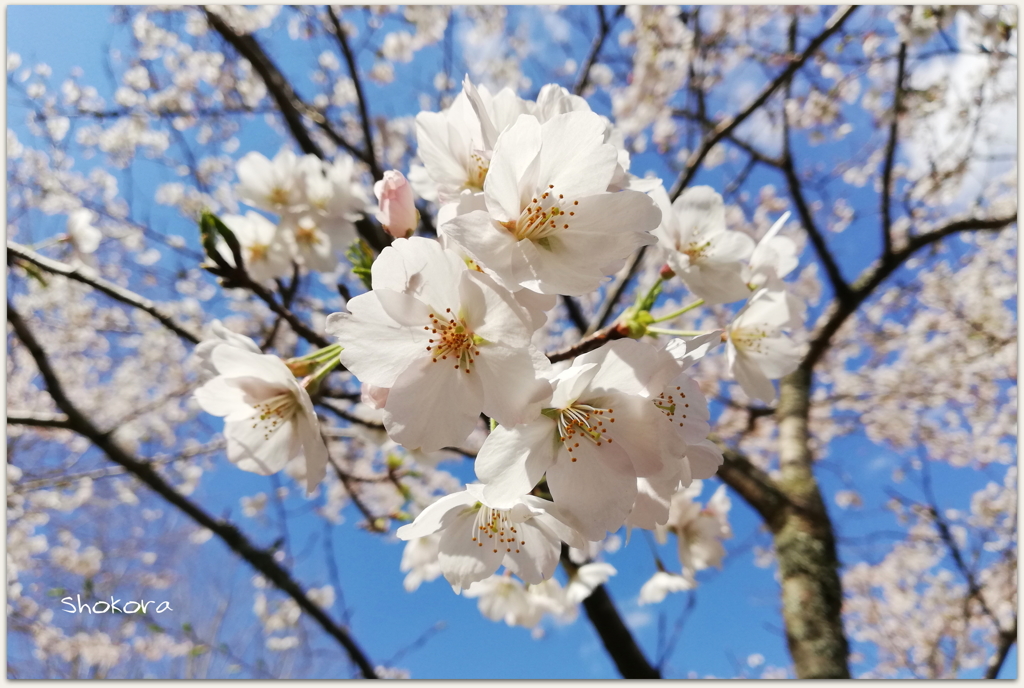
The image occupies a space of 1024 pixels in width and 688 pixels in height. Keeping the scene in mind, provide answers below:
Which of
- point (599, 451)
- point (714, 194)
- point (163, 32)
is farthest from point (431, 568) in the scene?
point (163, 32)

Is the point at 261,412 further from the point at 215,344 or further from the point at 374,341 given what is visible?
the point at 374,341

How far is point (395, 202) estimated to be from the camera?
974 millimetres

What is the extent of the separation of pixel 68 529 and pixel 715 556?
29.2 ft

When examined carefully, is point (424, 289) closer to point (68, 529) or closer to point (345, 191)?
point (345, 191)

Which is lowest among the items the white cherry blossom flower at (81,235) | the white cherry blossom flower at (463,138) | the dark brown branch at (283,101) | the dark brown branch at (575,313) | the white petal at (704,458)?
the white petal at (704,458)

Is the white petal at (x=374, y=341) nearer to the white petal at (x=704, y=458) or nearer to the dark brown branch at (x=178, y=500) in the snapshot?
the white petal at (x=704, y=458)

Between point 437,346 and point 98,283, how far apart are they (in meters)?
1.27

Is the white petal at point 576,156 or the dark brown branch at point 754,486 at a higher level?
the white petal at point 576,156

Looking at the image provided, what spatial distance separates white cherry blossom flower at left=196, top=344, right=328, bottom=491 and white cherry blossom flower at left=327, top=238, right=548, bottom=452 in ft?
0.71

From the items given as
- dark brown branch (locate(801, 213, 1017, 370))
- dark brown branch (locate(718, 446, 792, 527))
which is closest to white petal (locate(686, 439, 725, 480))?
dark brown branch (locate(718, 446, 792, 527))

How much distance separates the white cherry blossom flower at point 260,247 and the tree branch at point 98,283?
403 millimetres

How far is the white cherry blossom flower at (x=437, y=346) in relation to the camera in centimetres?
77

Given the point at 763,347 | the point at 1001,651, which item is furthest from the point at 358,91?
the point at 1001,651

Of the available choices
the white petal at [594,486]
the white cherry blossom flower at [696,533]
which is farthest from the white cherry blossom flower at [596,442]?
the white cherry blossom flower at [696,533]
